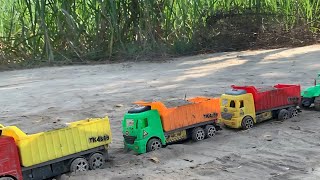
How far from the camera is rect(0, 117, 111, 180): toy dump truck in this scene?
154 inches

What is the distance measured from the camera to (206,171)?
4.07 meters

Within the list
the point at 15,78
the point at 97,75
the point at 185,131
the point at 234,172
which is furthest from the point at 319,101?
the point at 15,78

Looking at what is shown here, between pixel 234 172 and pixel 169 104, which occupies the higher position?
pixel 169 104

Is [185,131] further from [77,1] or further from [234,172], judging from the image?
[77,1]

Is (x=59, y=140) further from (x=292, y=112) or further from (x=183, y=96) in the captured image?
(x=183, y=96)

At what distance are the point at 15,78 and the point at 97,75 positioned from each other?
5.37ft

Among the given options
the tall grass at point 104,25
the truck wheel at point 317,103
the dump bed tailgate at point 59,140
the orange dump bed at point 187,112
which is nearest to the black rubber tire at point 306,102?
the truck wheel at point 317,103

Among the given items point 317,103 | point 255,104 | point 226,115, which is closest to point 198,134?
point 226,115

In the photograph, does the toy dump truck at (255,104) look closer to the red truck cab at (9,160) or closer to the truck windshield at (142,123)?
the truck windshield at (142,123)

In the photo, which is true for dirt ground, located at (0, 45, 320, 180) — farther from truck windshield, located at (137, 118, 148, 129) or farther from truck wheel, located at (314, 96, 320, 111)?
truck windshield, located at (137, 118, 148, 129)

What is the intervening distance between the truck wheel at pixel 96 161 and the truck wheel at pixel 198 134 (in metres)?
1.03

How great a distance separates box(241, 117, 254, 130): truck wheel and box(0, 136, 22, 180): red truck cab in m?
2.39

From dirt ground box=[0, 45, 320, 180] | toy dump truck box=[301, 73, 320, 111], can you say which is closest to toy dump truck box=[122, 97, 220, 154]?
dirt ground box=[0, 45, 320, 180]

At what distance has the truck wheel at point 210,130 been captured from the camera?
5.12 m
